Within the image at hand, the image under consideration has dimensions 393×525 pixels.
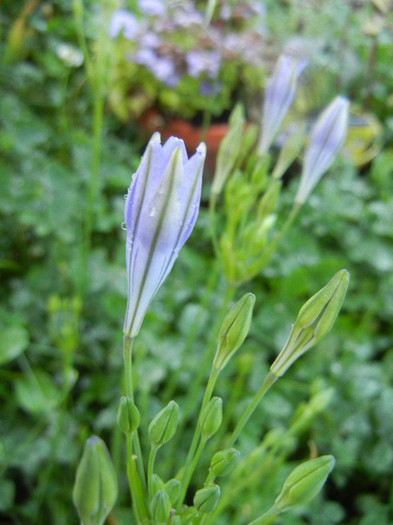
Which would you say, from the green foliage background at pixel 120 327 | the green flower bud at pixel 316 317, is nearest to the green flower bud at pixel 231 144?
the green foliage background at pixel 120 327

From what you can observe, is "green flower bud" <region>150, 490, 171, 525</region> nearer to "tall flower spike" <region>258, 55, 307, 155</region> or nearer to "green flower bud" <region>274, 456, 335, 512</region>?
"green flower bud" <region>274, 456, 335, 512</region>

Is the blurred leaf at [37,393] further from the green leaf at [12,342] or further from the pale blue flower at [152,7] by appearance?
the pale blue flower at [152,7]

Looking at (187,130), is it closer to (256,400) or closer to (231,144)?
(231,144)

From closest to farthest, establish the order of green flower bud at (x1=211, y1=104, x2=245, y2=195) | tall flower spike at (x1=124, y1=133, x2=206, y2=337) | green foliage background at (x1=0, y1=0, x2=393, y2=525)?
tall flower spike at (x1=124, y1=133, x2=206, y2=337)
green flower bud at (x1=211, y1=104, x2=245, y2=195)
green foliage background at (x1=0, y1=0, x2=393, y2=525)

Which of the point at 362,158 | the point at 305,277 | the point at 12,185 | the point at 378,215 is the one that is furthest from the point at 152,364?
the point at 362,158

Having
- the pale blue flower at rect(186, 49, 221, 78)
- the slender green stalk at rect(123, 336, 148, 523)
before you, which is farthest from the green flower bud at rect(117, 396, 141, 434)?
the pale blue flower at rect(186, 49, 221, 78)
